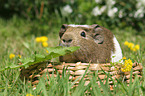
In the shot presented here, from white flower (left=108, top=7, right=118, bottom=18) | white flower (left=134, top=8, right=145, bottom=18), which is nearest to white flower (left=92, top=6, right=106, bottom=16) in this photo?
white flower (left=108, top=7, right=118, bottom=18)

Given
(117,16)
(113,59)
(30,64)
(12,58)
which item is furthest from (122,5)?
(30,64)

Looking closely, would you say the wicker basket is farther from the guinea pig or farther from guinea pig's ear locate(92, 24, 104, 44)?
guinea pig's ear locate(92, 24, 104, 44)

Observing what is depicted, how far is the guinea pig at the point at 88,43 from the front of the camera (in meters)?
2.28

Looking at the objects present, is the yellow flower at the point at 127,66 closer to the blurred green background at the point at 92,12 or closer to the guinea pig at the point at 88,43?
the guinea pig at the point at 88,43

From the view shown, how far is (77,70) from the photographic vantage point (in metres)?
2.05

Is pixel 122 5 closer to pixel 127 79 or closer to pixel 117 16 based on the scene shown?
pixel 117 16

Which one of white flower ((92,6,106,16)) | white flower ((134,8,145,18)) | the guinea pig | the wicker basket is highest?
white flower ((92,6,106,16))

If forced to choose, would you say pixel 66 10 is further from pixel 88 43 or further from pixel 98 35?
pixel 88 43

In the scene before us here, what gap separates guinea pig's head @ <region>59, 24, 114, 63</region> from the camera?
7.47ft

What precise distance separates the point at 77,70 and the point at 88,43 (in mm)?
456

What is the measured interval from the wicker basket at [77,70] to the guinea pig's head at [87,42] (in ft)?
0.63

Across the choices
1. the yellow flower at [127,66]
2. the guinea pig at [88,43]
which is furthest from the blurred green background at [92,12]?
the yellow flower at [127,66]

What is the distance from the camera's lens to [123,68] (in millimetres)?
2023

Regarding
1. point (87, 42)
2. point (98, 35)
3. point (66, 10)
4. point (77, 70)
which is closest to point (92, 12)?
point (66, 10)
